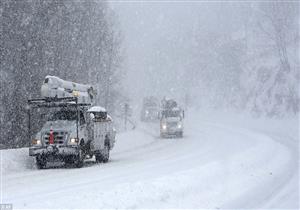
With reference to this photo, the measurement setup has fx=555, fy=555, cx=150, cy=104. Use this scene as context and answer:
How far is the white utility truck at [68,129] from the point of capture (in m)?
21.6

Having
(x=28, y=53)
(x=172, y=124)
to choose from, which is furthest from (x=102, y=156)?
(x=172, y=124)

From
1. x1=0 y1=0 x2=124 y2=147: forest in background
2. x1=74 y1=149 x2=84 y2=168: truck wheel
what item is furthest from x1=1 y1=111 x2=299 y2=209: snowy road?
x1=0 y1=0 x2=124 y2=147: forest in background

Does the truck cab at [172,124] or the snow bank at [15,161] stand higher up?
the snow bank at [15,161]

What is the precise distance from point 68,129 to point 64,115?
4.64 ft

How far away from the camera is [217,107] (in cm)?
9200

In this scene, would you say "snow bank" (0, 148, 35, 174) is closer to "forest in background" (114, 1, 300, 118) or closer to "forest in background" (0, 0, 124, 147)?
"forest in background" (0, 0, 124, 147)

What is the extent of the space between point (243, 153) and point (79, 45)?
2527 cm

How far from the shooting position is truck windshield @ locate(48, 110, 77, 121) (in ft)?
75.1

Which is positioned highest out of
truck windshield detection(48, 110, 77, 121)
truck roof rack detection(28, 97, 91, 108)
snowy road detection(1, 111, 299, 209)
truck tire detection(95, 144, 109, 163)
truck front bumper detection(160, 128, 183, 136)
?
truck roof rack detection(28, 97, 91, 108)

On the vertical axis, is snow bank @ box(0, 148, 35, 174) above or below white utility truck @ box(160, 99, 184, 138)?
above

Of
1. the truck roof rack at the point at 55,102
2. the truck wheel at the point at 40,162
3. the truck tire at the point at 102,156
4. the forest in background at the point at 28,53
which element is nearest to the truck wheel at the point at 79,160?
the truck wheel at the point at 40,162

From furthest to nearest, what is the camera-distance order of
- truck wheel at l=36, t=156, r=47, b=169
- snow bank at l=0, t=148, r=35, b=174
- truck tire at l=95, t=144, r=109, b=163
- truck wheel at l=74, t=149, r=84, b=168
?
truck tire at l=95, t=144, r=109, b=163, truck wheel at l=74, t=149, r=84, b=168, truck wheel at l=36, t=156, r=47, b=169, snow bank at l=0, t=148, r=35, b=174

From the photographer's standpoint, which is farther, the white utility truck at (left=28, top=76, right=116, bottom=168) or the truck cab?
the truck cab

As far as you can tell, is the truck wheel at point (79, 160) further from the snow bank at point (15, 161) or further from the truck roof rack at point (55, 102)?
the truck roof rack at point (55, 102)
